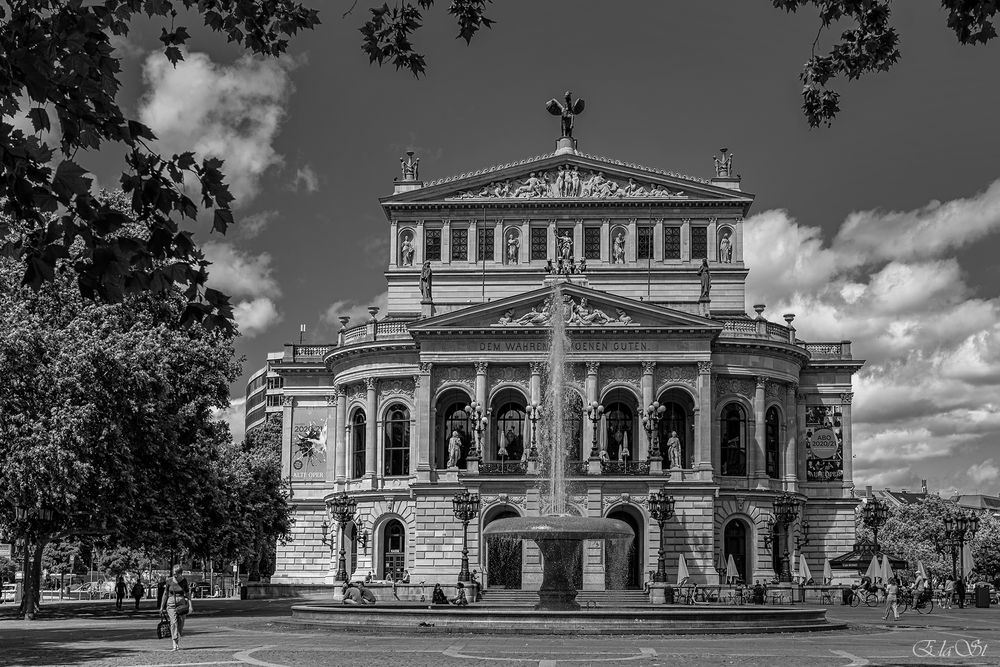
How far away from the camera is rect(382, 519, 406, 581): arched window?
2697 inches

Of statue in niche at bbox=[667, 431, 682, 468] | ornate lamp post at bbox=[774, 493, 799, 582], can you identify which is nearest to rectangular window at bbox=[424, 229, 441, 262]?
statue in niche at bbox=[667, 431, 682, 468]

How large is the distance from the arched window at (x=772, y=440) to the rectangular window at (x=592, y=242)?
13665 millimetres

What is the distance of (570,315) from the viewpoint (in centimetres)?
6456

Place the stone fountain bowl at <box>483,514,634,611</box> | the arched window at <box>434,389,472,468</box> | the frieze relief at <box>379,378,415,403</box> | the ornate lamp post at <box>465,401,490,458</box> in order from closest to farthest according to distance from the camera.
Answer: the stone fountain bowl at <box>483,514,634,611</box>
the ornate lamp post at <box>465,401,490,458</box>
the arched window at <box>434,389,472,468</box>
the frieze relief at <box>379,378,415,403</box>

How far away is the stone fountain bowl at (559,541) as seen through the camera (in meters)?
36.6

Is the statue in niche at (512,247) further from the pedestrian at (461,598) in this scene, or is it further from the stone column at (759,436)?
the pedestrian at (461,598)

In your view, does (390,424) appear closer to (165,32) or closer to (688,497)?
(688,497)

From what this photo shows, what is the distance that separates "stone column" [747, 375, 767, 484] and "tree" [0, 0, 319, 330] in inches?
2263

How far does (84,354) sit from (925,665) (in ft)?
89.6

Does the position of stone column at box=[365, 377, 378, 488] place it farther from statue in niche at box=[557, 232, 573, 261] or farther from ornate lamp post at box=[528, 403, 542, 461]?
statue in niche at box=[557, 232, 573, 261]

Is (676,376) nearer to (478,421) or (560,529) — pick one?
(478,421)

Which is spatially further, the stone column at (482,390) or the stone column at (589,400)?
the stone column at (482,390)

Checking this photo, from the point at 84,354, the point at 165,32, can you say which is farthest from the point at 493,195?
the point at 165,32

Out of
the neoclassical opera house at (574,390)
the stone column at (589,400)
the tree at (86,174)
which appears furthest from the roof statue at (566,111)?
the tree at (86,174)
